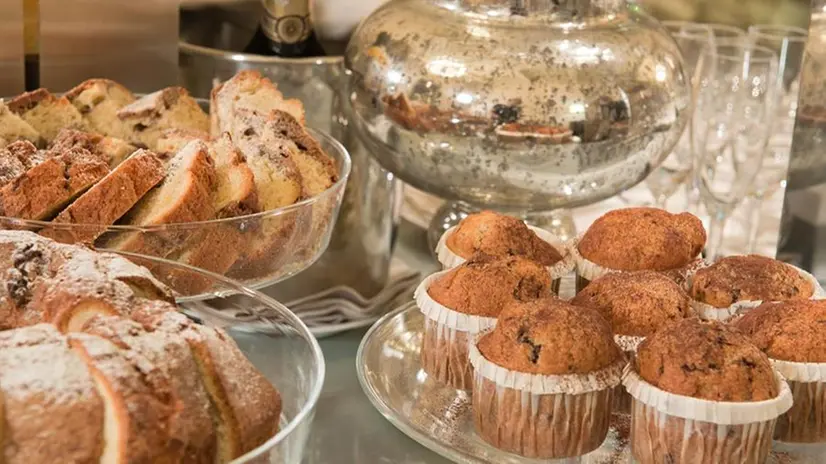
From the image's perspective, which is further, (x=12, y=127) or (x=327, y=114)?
(x=327, y=114)

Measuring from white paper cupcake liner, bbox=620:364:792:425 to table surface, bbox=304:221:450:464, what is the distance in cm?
17

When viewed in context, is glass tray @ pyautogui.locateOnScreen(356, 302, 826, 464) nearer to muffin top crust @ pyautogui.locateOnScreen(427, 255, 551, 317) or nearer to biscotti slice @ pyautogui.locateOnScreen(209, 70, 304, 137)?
muffin top crust @ pyautogui.locateOnScreen(427, 255, 551, 317)

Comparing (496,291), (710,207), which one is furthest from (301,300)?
(710,207)

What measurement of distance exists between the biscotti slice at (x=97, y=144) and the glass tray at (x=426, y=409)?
0.26 m

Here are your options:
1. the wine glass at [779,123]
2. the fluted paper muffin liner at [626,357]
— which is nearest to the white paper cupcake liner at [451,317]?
the fluted paper muffin liner at [626,357]

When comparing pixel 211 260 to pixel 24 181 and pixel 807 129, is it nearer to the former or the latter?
pixel 24 181

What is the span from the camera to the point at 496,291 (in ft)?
2.91

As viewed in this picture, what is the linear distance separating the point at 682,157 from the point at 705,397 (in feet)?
2.72

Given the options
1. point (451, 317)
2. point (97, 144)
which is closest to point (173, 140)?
point (97, 144)

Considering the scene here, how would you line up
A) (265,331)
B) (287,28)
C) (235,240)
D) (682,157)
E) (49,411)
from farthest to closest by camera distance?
(682,157) < (287,28) < (235,240) < (265,331) < (49,411)

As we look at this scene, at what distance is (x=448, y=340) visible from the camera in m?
0.90

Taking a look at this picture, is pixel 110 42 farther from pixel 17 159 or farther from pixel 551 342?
pixel 551 342

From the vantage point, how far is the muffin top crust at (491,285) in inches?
34.9

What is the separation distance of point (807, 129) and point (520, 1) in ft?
1.11
